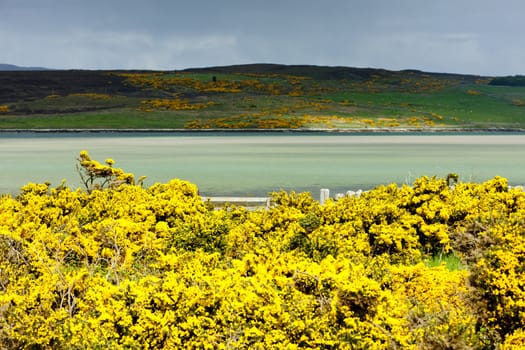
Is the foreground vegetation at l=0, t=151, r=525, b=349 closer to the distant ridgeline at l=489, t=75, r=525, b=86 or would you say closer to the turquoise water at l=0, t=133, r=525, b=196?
the turquoise water at l=0, t=133, r=525, b=196

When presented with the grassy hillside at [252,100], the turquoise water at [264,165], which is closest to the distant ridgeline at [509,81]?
the grassy hillside at [252,100]

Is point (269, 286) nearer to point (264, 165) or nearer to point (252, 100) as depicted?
point (264, 165)

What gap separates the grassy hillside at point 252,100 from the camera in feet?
305

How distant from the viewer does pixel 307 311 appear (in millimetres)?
5824

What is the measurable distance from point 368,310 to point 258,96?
346ft

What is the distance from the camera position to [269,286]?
6.17 metres

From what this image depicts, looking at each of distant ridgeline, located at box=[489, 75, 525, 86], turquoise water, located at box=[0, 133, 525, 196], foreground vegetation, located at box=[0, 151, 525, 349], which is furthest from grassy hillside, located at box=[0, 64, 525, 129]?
foreground vegetation, located at box=[0, 151, 525, 349]

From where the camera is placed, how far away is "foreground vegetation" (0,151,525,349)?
562 cm

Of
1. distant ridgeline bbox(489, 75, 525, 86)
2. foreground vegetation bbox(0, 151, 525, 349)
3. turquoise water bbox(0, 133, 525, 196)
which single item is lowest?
turquoise water bbox(0, 133, 525, 196)

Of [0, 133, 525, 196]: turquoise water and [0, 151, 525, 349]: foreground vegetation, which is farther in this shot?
[0, 133, 525, 196]: turquoise water

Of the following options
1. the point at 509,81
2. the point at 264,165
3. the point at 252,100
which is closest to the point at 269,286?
the point at 264,165

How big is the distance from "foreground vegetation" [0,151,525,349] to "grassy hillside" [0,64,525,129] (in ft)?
254

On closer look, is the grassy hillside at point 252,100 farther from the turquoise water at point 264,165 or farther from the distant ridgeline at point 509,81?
the turquoise water at point 264,165

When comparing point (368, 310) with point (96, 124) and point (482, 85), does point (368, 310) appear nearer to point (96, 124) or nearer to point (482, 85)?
point (96, 124)
